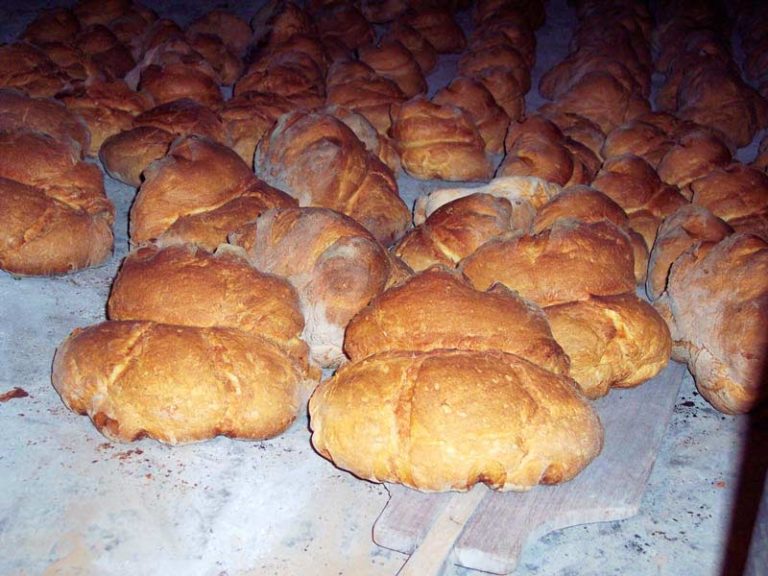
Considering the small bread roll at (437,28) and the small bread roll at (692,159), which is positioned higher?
the small bread roll at (692,159)

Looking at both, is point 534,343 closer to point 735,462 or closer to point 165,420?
point 735,462

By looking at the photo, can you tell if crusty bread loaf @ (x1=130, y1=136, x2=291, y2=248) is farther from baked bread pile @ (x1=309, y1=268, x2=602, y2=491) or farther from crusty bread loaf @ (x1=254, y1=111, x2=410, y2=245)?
baked bread pile @ (x1=309, y1=268, x2=602, y2=491)

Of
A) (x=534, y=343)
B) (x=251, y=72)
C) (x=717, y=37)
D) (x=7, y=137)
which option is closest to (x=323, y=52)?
(x=251, y=72)

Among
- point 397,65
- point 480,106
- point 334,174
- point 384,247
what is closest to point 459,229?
point 384,247

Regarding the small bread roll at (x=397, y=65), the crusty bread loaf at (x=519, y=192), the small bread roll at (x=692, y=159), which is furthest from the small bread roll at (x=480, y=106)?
the crusty bread loaf at (x=519, y=192)

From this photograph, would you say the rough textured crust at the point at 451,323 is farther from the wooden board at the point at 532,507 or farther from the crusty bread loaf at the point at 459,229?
the crusty bread loaf at the point at 459,229

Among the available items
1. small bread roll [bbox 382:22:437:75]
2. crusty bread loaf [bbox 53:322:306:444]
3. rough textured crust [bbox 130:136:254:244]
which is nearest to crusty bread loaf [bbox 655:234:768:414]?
crusty bread loaf [bbox 53:322:306:444]

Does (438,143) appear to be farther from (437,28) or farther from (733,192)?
(437,28)
